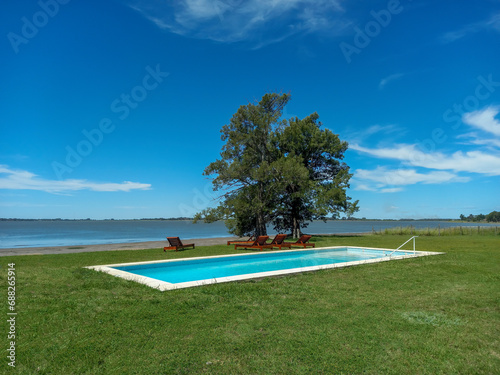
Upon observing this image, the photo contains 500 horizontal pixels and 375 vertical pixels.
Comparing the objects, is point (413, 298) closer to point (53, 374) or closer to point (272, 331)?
point (272, 331)

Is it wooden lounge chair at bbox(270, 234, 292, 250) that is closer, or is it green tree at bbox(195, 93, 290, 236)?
wooden lounge chair at bbox(270, 234, 292, 250)

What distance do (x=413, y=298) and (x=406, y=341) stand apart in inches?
95.6

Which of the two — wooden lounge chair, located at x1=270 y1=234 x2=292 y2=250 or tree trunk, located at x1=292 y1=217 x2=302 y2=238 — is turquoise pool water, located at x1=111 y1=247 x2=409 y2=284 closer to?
wooden lounge chair, located at x1=270 y1=234 x2=292 y2=250

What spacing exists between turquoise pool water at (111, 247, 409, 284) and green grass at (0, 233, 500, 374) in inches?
→ 106

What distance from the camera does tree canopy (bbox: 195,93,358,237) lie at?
2206 cm

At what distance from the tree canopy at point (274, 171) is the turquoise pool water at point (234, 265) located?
711 centimetres

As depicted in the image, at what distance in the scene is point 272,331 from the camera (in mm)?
4277

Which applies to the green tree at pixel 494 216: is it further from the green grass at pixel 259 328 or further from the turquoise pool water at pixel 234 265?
the green grass at pixel 259 328

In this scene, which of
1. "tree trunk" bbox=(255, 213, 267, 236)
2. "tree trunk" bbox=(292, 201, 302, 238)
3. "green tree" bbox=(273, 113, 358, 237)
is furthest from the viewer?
"tree trunk" bbox=(292, 201, 302, 238)

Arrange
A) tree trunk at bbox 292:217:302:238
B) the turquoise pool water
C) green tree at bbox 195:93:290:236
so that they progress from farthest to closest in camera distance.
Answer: tree trunk at bbox 292:217:302:238 → green tree at bbox 195:93:290:236 → the turquoise pool water

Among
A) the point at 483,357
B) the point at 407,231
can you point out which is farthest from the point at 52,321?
the point at 407,231

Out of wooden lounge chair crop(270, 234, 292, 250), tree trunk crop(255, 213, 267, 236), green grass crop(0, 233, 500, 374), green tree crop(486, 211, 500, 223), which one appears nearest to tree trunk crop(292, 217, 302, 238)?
tree trunk crop(255, 213, 267, 236)

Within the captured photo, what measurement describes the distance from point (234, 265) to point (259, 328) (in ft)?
25.7

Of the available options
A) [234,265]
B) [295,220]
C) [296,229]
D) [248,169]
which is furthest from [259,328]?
[296,229]
